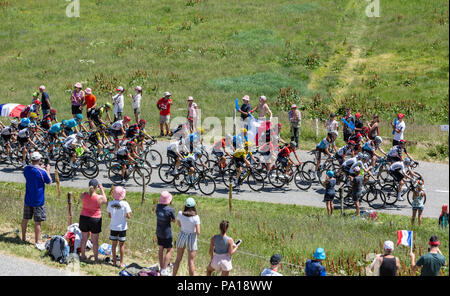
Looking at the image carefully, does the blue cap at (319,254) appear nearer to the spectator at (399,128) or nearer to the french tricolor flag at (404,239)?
the french tricolor flag at (404,239)

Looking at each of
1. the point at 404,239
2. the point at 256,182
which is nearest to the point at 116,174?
the point at 256,182

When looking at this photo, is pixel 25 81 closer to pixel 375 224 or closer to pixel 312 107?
pixel 312 107

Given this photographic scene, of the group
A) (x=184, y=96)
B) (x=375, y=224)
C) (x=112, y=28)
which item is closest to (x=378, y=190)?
(x=375, y=224)

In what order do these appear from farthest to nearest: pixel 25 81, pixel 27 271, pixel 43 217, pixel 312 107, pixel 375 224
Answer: pixel 25 81 < pixel 312 107 < pixel 375 224 < pixel 43 217 < pixel 27 271

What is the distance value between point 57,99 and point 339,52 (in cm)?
2017

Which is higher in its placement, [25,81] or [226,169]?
[25,81]

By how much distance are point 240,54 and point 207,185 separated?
2186 centimetres

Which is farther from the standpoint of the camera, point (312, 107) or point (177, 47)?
point (177, 47)

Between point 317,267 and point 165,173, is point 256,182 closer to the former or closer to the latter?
point 165,173

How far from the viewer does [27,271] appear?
11922mm

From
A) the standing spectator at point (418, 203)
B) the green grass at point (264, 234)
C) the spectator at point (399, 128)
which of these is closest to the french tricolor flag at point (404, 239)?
the green grass at point (264, 234)

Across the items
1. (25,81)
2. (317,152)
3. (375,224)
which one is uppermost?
(25,81)

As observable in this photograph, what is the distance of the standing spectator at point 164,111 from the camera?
83.4 ft

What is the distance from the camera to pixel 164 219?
11984 mm
